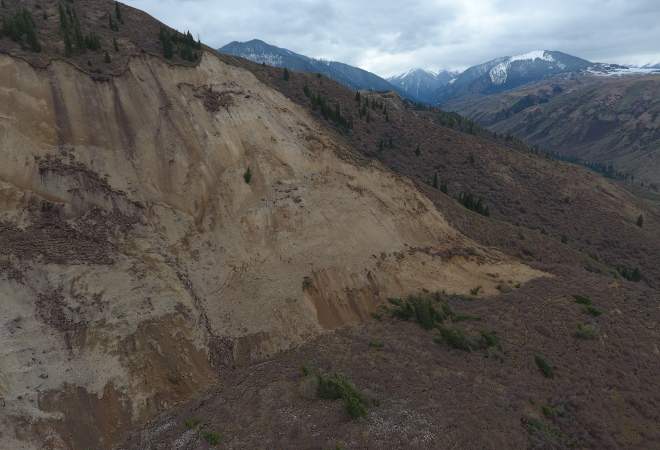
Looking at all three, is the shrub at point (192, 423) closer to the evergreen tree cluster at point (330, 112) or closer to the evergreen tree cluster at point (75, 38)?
the evergreen tree cluster at point (75, 38)

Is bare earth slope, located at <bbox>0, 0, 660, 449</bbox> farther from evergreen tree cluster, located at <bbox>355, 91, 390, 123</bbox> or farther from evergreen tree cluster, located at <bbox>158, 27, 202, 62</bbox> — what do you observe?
evergreen tree cluster, located at <bbox>355, 91, 390, 123</bbox>

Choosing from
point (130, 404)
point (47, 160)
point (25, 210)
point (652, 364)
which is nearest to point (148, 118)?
point (47, 160)

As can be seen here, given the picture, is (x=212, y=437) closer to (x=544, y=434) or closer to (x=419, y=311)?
(x=544, y=434)

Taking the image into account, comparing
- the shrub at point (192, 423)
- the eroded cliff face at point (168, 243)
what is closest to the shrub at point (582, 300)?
the eroded cliff face at point (168, 243)

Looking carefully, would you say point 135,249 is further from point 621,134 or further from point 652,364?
point 621,134

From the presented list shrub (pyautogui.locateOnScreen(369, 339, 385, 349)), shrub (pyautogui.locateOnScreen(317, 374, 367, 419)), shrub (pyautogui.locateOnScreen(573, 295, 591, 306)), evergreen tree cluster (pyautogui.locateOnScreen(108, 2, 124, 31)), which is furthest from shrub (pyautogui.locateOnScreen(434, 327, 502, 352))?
evergreen tree cluster (pyautogui.locateOnScreen(108, 2, 124, 31))

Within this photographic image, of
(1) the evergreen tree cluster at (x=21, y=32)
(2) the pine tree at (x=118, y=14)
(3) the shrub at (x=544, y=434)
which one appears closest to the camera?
(3) the shrub at (x=544, y=434)
